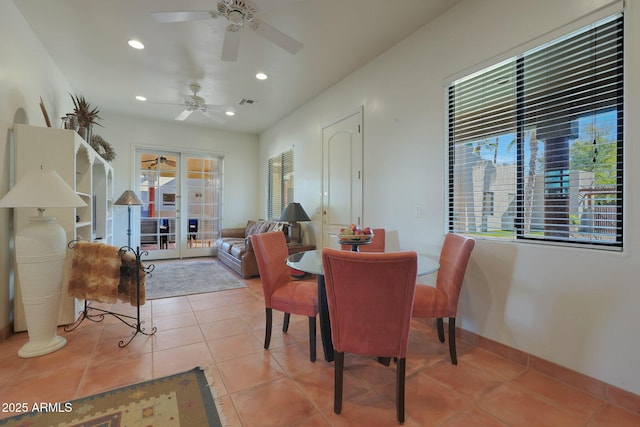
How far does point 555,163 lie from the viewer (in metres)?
1.99

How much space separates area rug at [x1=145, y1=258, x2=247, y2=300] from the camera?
12.7ft

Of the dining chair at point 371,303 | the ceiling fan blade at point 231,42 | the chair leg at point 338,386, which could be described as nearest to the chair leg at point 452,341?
the dining chair at point 371,303

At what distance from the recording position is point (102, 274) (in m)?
2.44

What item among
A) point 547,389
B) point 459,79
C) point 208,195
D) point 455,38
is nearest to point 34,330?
point 547,389

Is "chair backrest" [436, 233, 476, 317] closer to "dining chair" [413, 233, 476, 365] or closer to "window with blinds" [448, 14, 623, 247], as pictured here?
"dining chair" [413, 233, 476, 365]

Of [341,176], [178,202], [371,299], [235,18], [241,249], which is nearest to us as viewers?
[371,299]

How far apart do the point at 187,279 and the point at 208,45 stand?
3237mm

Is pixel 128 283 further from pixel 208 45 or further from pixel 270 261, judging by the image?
pixel 208 45

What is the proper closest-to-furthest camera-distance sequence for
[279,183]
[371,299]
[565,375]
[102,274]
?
[371,299] → [565,375] → [102,274] → [279,183]

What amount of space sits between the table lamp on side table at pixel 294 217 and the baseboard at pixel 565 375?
8.99ft

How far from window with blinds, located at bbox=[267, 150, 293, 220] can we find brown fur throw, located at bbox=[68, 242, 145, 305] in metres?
3.32

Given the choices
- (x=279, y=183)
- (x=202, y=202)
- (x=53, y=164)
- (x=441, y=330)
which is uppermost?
(x=279, y=183)

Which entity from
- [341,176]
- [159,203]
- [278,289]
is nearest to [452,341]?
[278,289]

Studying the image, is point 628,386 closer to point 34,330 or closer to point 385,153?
point 385,153
